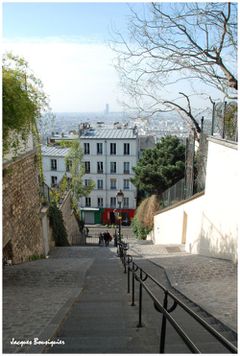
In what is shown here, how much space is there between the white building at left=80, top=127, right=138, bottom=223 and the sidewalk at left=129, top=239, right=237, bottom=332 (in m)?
28.2

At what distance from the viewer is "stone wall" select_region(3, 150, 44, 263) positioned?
26.9ft

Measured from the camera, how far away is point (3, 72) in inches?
220

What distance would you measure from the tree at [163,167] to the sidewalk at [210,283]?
13.3 meters

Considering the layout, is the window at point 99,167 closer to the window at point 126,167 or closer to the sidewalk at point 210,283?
the window at point 126,167

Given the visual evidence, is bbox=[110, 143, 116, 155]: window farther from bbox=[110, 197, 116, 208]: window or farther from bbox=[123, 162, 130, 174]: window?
bbox=[110, 197, 116, 208]: window

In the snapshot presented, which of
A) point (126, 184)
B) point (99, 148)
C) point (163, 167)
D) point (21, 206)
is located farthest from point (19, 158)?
point (126, 184)

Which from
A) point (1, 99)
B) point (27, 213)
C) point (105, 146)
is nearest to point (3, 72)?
point (1, 99)

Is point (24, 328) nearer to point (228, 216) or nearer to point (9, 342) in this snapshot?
point (9, 342)

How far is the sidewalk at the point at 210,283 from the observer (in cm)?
495

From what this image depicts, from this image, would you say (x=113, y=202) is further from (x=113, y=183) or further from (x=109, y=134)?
(x=109, y=134)

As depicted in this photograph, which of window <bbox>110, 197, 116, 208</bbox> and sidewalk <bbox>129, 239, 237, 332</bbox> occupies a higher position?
sidewalk <bbox>129, 239, 237, 332</bbox>

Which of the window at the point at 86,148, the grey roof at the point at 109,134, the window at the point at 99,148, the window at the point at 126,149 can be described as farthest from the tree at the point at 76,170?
the window at the point at 126,149

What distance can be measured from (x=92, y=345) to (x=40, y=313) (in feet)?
5.46

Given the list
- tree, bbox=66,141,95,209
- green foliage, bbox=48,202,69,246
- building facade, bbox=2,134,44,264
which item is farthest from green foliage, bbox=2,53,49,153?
tree, bbox=66,141,95,209
